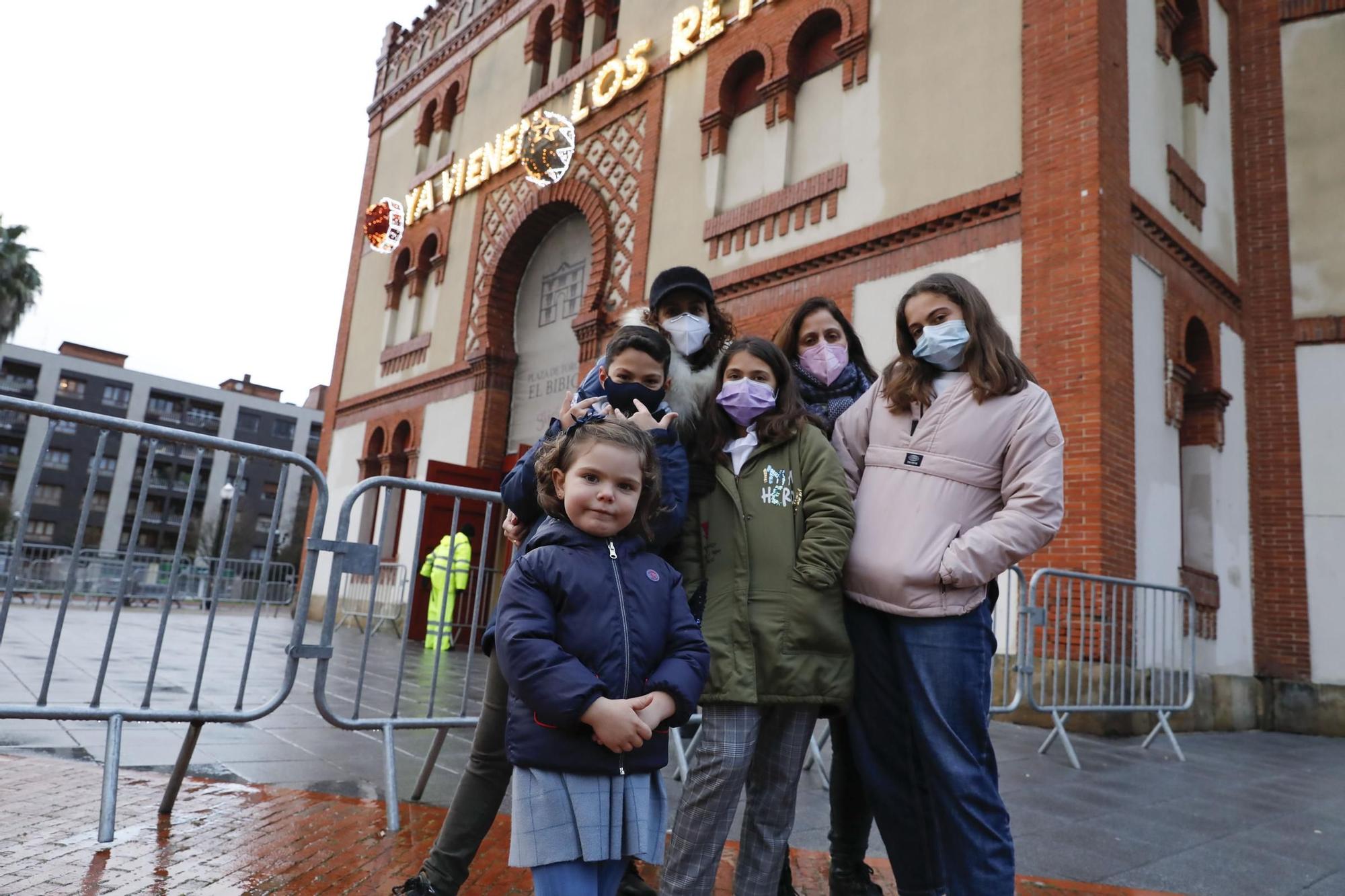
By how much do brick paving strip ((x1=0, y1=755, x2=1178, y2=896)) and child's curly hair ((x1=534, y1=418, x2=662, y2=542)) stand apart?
1.29 meters

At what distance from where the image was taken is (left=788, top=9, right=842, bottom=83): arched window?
34.3 ft

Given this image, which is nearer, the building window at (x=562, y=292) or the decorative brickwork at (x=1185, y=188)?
the decorative brickwork at (x=1185, y=188)

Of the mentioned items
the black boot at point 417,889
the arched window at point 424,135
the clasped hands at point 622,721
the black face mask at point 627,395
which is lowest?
the black boot at point 417,889

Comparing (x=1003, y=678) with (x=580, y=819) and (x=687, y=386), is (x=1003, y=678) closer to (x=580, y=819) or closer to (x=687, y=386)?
(x=687, y=386)

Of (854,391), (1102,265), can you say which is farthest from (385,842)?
(1102,265)

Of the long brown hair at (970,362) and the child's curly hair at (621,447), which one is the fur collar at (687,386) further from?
the long brown hair at (970,362)

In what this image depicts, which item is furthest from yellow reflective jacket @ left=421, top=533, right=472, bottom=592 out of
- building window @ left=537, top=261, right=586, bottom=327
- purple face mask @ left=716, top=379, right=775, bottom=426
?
building window @ left=537, top=261, right=586, bottom=327

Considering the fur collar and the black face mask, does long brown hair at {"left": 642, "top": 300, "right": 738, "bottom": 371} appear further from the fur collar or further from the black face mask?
the black face mask

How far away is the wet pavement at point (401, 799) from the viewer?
112 inches

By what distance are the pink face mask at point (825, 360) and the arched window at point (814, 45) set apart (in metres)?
8.45

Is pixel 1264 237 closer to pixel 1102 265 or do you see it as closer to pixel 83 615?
pixel 1102 265

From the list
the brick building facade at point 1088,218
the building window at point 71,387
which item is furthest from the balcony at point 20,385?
the brick building facade at point 1088,218

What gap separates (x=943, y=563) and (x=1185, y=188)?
881 centimetres

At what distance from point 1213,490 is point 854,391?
785 cm
